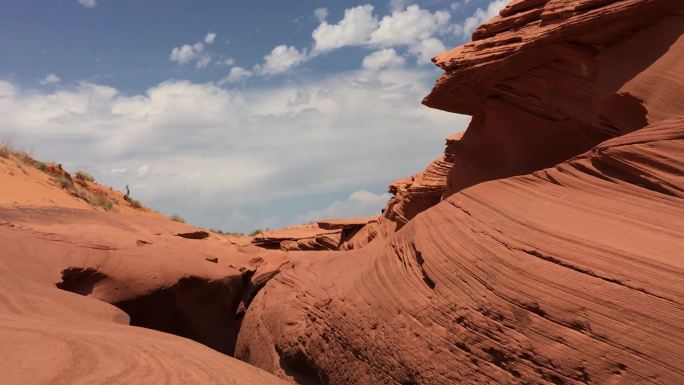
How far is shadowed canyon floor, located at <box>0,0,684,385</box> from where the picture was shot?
3.72 meters

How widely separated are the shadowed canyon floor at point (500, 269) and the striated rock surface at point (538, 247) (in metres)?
0.02

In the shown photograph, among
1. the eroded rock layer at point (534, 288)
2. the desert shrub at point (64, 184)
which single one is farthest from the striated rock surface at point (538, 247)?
the desert shrub at point (64, 184)

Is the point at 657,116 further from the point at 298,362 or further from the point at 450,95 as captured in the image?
the point at 298,362

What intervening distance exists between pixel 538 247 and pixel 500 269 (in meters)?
0.34

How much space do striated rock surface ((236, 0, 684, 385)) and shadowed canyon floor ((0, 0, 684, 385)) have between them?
0.6 inches

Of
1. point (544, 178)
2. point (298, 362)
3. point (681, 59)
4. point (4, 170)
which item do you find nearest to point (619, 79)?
point (681, 59)

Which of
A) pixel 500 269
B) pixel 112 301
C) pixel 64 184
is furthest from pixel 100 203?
pixel 500 269

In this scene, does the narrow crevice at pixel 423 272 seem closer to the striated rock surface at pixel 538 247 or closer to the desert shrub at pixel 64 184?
the striated rock surface at pixel 538 247

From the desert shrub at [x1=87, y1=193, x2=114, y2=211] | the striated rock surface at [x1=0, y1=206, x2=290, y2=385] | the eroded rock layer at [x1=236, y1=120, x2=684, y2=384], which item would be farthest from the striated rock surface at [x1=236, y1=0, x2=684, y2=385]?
the desert shrub at [x1=87, y1=193, x2=114, y2=211]

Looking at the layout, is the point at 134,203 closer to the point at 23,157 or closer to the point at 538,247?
the point at 23,157

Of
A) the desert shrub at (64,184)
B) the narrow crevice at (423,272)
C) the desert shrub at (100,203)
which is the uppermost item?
the desert shrub at (64,184)

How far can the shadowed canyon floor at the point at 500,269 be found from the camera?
3.72 metres

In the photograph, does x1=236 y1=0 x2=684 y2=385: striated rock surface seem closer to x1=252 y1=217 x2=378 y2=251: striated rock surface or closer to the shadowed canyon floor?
the shadowed canyon floor

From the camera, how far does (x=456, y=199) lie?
618 cm
